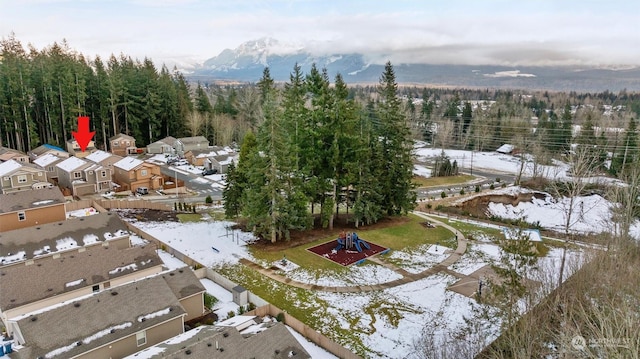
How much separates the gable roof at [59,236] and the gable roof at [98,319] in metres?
9.57

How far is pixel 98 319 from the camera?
60.3 feet

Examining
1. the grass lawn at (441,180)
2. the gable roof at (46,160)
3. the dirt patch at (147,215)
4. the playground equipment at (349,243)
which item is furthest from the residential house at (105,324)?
the grass lawn at (441,180)

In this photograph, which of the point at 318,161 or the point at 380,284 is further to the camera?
the point at 318,161

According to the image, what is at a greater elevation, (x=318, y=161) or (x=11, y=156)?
(x=318, y=161)

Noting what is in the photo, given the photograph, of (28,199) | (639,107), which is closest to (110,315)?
(28,199)

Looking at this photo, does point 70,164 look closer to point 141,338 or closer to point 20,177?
point 20,177

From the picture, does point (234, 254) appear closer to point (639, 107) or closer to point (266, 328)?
point (266, 328)

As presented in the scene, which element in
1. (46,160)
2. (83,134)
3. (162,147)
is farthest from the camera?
(162,147)

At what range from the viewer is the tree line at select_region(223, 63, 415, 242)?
3141 centimetres

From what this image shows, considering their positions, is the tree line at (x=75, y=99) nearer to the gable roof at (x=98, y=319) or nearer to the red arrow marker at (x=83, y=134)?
the red arrow marker at (x=83, y=134)

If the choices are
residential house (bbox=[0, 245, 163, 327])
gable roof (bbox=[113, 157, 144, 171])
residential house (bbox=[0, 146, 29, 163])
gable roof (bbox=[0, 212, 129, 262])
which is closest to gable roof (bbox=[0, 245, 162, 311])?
residential house (bbox=[0, 245, 163, 327])

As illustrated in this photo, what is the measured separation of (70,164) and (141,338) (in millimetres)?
40754

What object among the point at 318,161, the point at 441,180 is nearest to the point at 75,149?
the point at 318,161

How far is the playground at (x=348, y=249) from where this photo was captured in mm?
31025
